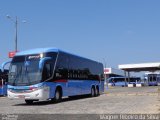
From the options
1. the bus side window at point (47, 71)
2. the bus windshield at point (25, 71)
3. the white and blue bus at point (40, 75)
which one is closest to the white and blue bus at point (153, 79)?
the white and blue bus at point (40, 75)

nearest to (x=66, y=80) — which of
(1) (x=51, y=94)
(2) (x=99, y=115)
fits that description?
(1) (x=51, y=94)

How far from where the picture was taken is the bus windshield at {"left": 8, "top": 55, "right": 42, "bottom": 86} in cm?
2066

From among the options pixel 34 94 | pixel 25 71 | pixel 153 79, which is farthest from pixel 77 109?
pixel 153 79

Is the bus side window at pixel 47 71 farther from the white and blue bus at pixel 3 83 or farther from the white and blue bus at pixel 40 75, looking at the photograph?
the white and blue bus at pixel 3 83

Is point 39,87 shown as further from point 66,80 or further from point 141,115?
point 141,115

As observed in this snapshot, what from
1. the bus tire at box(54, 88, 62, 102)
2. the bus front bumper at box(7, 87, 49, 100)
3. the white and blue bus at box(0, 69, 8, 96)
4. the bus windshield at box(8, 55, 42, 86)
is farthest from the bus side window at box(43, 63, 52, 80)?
the white and blue bus at box(0, 69, 8, 96)

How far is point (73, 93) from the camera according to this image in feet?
83.5

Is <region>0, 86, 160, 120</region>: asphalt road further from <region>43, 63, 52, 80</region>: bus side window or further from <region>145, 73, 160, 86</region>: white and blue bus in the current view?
<region>145, 73, 160, 86</region>: white and blue bus

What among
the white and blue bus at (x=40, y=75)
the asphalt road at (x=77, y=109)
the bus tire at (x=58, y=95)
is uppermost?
the white and blue bus at (x=40, y=75)

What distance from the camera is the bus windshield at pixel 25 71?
67.8ft

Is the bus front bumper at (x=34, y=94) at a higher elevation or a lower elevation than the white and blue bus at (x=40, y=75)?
lower

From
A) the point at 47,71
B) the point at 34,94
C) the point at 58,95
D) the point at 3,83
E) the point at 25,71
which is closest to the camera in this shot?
the point at 34,94

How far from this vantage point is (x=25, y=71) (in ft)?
68.6

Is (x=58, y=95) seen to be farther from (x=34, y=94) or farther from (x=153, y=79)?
(x=153, y=79)
